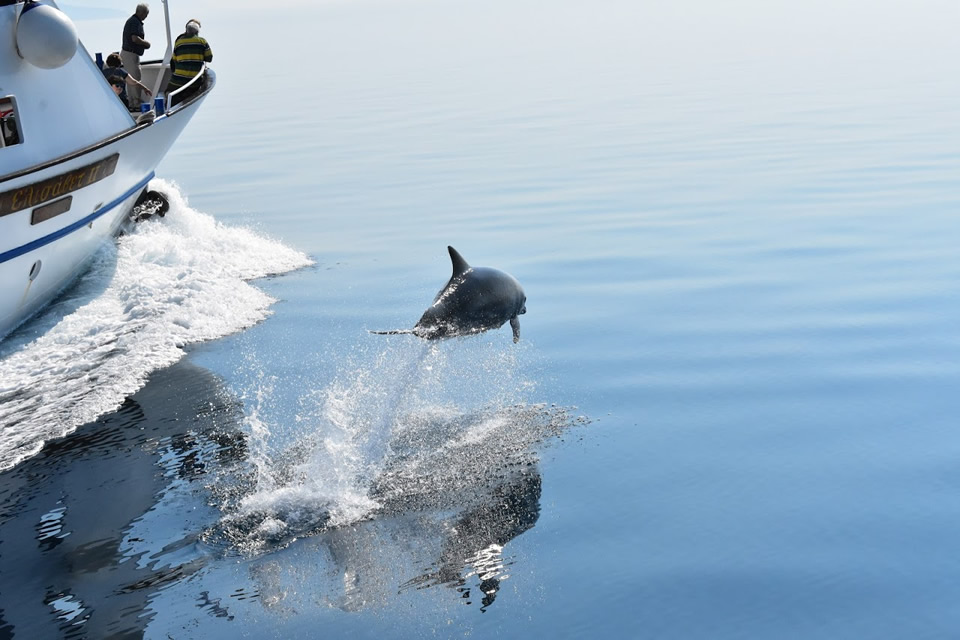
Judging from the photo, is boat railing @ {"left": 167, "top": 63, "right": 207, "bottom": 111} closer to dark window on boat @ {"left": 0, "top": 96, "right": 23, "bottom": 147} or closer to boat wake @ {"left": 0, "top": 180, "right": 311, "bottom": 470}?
boat wake @ {"left": 0, "top": 180, "right": 311, "bottom": 470}

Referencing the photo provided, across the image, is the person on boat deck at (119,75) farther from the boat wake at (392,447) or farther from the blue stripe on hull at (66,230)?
the boat wake at (392,447)

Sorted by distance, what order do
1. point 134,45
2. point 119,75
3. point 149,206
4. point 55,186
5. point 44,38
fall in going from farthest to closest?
point 149,206
point 134,45
point 119,75
point 44,38
point 55,186

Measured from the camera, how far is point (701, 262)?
722 inches

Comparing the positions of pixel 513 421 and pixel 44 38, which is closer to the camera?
pixel 513 421

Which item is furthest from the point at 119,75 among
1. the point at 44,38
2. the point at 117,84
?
the point at 44,38

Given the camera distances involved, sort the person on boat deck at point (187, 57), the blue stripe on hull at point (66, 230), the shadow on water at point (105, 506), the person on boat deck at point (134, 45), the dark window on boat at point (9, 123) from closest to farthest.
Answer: the shadow on water at point (105, 506) → the blue stripe on hull at point (66, 230) → the dark window on boat at point (9, 123) → the person on boat deck at point (134, 45) → the person on boat deck at point (187, 57)

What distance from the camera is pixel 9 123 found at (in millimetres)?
15367

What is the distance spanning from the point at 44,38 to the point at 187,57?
638cm

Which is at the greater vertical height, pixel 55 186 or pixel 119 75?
pixel 119 75

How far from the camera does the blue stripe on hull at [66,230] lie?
14.8 metres

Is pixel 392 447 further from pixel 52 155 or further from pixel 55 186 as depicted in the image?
pixel 52 155

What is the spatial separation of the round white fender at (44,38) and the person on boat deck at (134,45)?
4652mm

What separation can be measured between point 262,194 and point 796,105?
22692 millimetres

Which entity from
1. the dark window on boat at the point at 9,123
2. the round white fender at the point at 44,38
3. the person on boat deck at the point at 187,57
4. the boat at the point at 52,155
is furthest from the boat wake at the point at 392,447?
the person on boat deck at the point at 187,57
